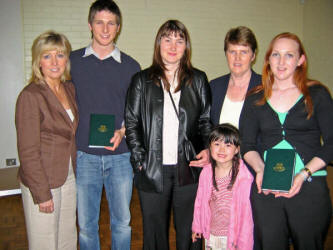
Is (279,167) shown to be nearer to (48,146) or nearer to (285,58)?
(285,58)

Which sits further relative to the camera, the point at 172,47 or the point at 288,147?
the point at 172,47

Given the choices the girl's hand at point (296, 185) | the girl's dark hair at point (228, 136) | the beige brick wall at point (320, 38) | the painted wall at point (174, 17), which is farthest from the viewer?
the beige brick wall at point (320, 38)

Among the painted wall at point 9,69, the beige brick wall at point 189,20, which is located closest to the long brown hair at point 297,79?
the beige brick wall at point 189,20

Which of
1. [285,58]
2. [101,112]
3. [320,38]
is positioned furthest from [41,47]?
[320,38]

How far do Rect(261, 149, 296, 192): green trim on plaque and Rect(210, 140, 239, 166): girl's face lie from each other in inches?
17.5

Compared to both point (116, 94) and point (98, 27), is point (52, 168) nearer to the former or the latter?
point (116, 94)

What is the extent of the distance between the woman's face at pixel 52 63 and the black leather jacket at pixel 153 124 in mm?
495

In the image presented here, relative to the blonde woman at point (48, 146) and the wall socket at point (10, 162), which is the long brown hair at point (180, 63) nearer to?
the blonde woman at point (48, 146)

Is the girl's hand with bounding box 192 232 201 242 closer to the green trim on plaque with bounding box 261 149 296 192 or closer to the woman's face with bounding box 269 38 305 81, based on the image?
the green trim on plaque with bounding box 261 149 296 192

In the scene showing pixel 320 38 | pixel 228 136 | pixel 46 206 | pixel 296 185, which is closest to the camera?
pixel 296 185

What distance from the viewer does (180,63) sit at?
6.87ft

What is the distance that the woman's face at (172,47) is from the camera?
78.6 inches

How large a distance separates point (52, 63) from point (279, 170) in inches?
62.2

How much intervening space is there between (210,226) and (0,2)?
16.2ft
